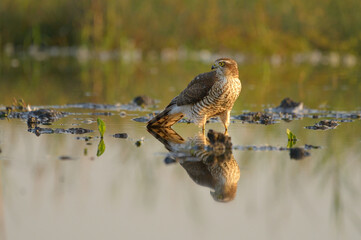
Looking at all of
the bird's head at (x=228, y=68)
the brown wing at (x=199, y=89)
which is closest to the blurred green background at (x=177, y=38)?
the brown wing at (x=199, y=89)

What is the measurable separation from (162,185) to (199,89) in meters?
3.12

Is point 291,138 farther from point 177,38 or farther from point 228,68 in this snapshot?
point 177,38

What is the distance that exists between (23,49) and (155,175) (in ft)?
65.1

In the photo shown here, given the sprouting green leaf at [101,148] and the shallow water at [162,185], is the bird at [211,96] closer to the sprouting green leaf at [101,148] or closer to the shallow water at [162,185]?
the shallow water at [162,185]

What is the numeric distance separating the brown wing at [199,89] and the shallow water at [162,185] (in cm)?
44

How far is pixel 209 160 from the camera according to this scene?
6.66 m

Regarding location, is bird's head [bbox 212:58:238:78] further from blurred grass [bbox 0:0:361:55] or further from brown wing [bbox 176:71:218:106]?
blurred grass [bbox 0:0:361:55]

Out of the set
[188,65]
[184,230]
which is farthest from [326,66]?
[184,230]

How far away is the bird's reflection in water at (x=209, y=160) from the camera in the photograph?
5.70 meters

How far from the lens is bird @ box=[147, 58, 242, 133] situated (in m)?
8.51

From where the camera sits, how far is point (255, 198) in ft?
17.7

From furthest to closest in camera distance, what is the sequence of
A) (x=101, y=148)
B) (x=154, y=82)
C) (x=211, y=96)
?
1. (x=154, y=82)
2. (x=211, y=96)
3. (x=101, y=148)

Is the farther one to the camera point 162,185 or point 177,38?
point 177,38

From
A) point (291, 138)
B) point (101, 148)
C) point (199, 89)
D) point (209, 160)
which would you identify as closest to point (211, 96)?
point (199, 89)
